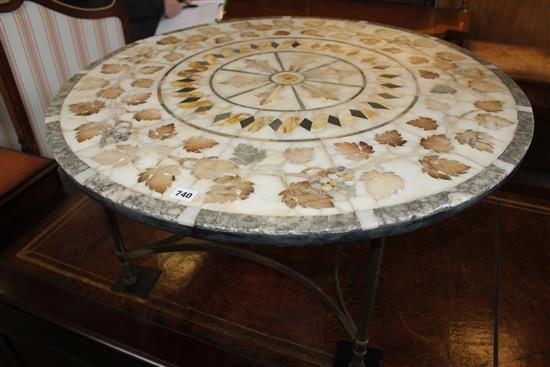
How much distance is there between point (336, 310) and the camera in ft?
5.25

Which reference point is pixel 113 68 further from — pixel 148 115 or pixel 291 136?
pixel 291 136

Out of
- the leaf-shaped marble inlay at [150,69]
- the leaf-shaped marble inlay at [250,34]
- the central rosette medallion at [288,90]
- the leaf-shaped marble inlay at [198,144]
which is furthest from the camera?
the leaf-shaped marble inlay at [250,34]

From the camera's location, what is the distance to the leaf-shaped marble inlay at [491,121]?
50.3 inches

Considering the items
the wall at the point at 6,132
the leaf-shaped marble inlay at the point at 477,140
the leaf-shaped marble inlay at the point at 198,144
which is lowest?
the wall at the point at 6,132

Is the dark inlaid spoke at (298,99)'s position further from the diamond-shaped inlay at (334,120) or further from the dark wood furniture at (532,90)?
the dark wood furniture at (532,90)

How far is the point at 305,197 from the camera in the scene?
0.99 meters

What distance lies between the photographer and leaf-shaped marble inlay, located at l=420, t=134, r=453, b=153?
1.16m

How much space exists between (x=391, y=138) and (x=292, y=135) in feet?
0.91

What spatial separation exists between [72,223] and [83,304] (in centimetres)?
115

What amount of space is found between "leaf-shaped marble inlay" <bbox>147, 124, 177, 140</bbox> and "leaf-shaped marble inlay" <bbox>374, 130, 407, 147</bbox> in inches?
23.0

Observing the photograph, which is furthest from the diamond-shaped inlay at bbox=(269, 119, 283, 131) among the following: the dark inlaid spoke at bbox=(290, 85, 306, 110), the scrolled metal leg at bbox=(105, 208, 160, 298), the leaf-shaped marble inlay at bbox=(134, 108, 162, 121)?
the scrolled metal leg at bbox=(105, 208, 160, 298)

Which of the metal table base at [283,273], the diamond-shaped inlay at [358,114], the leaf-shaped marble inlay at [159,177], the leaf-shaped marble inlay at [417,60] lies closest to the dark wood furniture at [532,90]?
the leaf-shaped marble inlay at [417,60]

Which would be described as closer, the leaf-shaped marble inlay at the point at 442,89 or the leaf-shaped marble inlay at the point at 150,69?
the leaf-shaped marble inlay at the point at 442,89

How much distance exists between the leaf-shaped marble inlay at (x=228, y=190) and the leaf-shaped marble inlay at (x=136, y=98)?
0.55m
